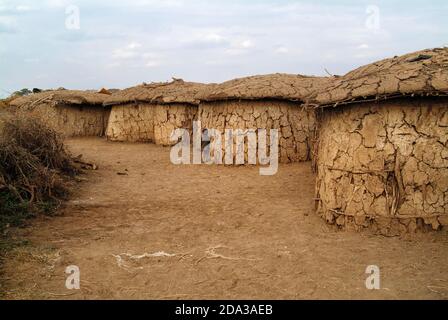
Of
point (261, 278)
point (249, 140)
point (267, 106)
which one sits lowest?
point (261, 278)

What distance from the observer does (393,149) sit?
4078mm

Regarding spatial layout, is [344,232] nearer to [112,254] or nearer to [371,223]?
[371,223]

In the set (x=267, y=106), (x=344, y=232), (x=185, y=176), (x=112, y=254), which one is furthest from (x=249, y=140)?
(x=112, y=254)

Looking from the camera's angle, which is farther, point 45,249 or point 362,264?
point 45,249

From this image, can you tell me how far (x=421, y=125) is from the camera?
13.1ft

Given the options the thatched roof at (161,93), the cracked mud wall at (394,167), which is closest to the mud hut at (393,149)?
the cracked mud wall at (394,167)

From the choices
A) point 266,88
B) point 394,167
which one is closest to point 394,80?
point 394,167

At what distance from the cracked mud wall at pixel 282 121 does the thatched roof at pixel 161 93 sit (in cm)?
229

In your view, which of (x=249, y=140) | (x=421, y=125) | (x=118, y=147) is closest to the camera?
(x=421, y=125)

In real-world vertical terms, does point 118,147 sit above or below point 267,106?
below

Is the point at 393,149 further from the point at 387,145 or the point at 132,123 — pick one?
the point at 132,123

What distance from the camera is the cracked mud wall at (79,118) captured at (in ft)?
38.4

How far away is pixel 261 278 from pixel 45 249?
1994 millimetres

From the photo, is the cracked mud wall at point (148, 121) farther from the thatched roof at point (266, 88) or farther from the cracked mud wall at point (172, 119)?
the thatched roof at point (266, 88)
